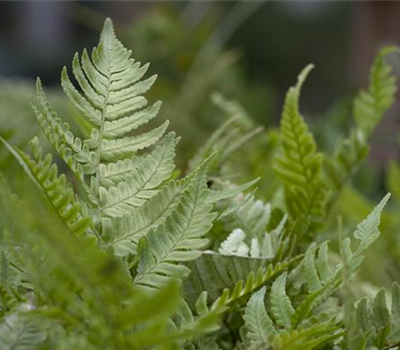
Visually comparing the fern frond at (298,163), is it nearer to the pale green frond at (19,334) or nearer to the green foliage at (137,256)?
the green foliage at (137,256)

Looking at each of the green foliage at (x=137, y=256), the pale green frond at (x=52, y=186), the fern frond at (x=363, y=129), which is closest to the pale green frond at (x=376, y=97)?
the fern frond at (x=363, y=129)

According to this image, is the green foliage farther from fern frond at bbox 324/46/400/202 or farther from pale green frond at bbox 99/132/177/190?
fern frond at bbox 324/46/400/202

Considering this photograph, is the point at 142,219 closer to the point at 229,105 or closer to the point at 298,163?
the point at 298,163

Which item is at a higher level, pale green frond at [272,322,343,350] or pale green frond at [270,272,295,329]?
pale green frond at [270,272,295,329]

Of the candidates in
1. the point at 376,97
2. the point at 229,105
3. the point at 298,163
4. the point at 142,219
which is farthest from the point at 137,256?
the point at 229,105

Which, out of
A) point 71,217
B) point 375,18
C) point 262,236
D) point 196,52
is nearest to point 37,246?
point 71,217

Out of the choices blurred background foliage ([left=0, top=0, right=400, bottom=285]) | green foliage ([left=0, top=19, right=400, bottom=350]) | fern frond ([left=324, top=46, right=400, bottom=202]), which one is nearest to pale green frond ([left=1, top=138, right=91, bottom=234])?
green foliage ([left=0, top=19, right=400, bottom=350])

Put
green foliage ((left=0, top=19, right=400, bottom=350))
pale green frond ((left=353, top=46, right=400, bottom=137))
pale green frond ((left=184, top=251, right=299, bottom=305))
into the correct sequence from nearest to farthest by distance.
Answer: green foliage ((left=0, top=19, right=400, bottom=350))
pale green frond ((left=184, top=251, right=299, bottom=305))
pale green frond ((left=353, top=46, right=400, bottom=137))
